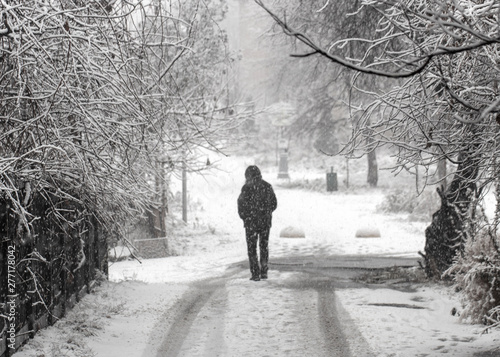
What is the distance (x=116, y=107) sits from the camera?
22.0 ft

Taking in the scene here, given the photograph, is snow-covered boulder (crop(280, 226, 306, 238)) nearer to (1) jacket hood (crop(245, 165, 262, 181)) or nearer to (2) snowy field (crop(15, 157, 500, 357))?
(2) snowy field (crop(15, 157, 500, 357))

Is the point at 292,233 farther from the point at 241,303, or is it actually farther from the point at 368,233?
the point at 241,303

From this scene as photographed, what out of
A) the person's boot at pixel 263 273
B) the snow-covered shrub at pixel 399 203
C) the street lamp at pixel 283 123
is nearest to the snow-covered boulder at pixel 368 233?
the snow-covered shrub at pixel 399 203

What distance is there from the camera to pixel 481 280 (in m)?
7.91

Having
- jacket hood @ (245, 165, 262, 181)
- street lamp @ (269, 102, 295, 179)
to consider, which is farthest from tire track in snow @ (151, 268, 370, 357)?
street lamp @ (269, 102, 295, 179)

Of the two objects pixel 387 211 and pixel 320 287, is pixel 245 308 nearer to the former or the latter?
pixel 320 287

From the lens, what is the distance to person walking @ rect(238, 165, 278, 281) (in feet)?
38.4

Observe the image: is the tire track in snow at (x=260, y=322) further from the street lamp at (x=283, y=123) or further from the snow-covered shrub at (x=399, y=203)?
the street lamp at (x=283, y=123)

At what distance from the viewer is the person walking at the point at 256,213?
38.4 ft

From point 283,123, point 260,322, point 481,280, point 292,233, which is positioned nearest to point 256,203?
point 260,322

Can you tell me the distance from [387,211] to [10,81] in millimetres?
21727

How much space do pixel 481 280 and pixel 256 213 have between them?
4.54m

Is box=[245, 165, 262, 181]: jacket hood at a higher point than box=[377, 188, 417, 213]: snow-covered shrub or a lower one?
higher

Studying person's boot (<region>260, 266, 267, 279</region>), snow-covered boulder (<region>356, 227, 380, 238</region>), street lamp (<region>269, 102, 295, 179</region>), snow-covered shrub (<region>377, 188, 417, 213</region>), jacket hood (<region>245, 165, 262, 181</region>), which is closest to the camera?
jacket hood (<region>245, 165, 262, 181</region>)
